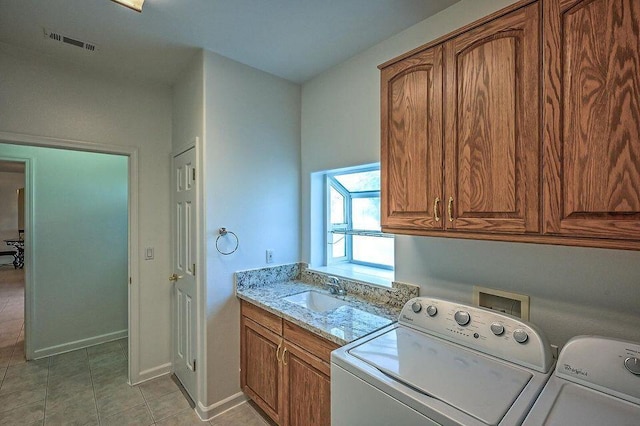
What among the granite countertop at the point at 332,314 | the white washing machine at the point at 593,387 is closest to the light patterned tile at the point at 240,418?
the granite countertop at the point at 332,314

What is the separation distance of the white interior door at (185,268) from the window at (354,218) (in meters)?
1.11

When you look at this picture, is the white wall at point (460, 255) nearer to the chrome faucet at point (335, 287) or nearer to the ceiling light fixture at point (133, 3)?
the chrome faucet at point (335, 287)

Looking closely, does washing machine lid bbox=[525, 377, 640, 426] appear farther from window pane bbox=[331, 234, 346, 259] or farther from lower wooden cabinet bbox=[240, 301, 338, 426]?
window pane bbox=[331, 234, 346, 259]

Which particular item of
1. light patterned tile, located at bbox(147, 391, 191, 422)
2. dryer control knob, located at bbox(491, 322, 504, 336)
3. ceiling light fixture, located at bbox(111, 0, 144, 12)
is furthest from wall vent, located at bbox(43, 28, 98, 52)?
dryer control knob, located at bbox(491, 322, 504, 336)

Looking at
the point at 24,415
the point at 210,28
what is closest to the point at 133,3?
the point at 210,28

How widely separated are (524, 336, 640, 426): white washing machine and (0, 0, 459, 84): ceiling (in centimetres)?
173

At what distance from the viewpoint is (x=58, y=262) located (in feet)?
9.96

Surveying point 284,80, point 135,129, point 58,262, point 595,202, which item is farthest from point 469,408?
point 58,262

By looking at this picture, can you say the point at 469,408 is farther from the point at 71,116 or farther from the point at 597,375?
the point at 71,116

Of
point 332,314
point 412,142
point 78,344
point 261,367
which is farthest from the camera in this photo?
point 78,344

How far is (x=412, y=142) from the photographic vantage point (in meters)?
1.42

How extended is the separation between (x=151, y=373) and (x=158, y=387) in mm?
188

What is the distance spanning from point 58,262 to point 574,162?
4.18 meters

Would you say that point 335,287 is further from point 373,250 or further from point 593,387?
point 593,387
